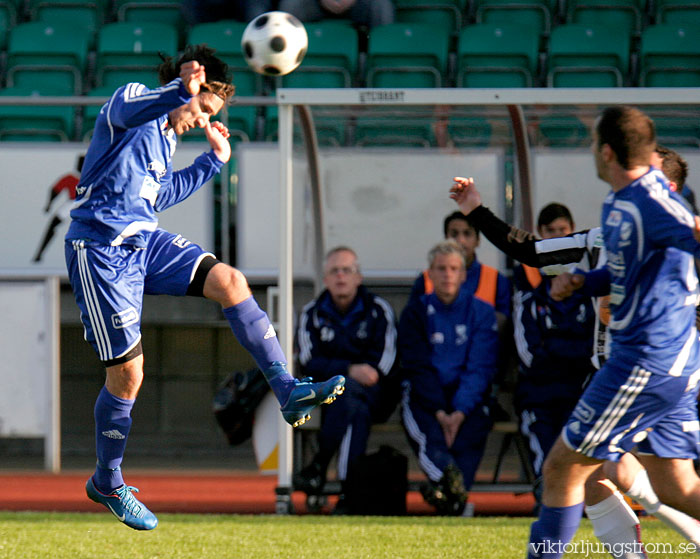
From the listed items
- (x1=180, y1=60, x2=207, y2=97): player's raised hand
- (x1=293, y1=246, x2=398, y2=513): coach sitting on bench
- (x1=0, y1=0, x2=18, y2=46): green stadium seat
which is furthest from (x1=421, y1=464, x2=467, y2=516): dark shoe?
(x1=0, y1=0, x2=18, y2=46): green stadium seat

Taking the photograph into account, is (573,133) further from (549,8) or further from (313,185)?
(549,8)

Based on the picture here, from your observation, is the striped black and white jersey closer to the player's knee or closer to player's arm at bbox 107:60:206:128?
the player's knee

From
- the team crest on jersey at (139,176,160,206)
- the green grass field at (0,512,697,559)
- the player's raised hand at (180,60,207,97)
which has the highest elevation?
the player's raised hand at (180,60,207,97)

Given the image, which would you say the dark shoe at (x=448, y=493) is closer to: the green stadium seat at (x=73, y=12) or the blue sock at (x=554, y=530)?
the blue sock at (x=554, y=530)

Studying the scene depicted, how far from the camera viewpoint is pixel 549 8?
400 inches

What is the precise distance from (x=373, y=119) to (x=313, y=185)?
0.60 metres

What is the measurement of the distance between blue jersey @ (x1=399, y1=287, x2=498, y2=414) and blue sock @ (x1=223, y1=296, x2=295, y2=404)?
2.12 meters

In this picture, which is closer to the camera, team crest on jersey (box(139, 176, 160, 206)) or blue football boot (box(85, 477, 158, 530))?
team crest on jersey (box(139, 176, 160, 206))

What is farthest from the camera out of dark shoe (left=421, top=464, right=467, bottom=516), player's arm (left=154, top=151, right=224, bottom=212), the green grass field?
dark shoe (left=421, top=464, right=467, bottom=516)

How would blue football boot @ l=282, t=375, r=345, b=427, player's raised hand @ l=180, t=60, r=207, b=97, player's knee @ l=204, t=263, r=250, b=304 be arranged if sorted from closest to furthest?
1. player's raised hand @ l=180, t=60, r=207, b=97
2. blue football boot @ l=282, t=375, r=345, b=427
3. player's knee @ l=204, t=263, r=250, b=304

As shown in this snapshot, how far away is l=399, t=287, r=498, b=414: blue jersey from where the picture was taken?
628cm

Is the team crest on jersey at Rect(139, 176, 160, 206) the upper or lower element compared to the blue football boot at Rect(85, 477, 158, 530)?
upper

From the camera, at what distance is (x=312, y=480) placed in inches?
246

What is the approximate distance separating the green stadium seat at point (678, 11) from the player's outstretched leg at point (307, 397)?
23.1 feet
